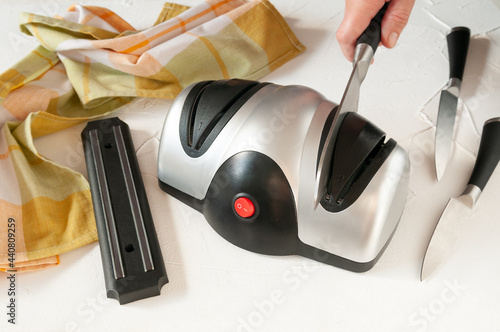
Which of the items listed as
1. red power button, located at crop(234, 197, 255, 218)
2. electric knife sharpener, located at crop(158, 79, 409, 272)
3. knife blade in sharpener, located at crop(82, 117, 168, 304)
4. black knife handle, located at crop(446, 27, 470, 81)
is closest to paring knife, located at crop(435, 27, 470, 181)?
black knife handle, located at crop(446, 27, 470, 81)

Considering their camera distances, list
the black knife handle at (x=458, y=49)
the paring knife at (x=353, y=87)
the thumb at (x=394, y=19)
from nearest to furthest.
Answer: the paring knife at (x=353, y=87) < the thumb at (x=394, y=19) < the black knife handle at (x=458, y=49)

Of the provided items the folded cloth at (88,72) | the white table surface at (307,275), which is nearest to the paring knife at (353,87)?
the white table surface at (307,275)

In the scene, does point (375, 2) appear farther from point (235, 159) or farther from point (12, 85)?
point (12, 85)

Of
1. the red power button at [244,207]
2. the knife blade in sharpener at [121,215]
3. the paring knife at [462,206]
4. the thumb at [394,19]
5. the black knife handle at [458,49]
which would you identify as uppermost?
the thumb at [394,19]

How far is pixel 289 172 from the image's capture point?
0.59 m

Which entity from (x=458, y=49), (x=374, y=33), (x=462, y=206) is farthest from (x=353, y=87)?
(x=458, y=49)

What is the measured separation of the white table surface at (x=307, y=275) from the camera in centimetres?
59

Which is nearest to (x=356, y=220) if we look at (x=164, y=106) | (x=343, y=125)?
(x=343, y=125)

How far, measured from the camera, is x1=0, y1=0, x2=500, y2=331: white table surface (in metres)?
0.59

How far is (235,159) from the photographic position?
0.61 metres

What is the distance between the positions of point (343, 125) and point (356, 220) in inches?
4.0

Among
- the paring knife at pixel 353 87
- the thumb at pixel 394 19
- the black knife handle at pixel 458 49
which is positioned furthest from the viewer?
the black knife handle at pixel 458 49

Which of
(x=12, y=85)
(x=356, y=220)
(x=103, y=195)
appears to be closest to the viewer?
(x=356, y=220)

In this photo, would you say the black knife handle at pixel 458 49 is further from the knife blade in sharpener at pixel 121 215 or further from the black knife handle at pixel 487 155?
the knife blade in sharpener at pixel 121 215
